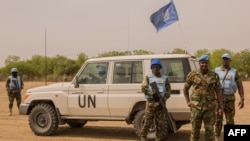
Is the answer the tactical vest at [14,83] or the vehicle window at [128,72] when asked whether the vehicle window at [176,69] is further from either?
the tactical vest at [14,83]

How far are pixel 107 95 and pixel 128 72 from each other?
70cm

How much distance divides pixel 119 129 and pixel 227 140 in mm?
6850

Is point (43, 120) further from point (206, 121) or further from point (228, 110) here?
point (206, 121)

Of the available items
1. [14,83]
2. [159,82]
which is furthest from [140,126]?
[14,83]

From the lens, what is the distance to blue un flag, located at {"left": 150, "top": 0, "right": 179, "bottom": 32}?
10.9 metres

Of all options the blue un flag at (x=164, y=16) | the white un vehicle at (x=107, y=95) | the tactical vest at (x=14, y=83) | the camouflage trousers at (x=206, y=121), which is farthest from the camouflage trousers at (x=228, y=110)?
the tactical vest at (x=14, y=83)

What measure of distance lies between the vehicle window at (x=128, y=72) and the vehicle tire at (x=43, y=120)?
1816 mm

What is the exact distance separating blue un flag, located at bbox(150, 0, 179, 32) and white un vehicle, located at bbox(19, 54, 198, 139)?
2.01 m

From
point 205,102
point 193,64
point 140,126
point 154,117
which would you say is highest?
point 193,64

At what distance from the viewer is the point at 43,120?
10188 millimetres

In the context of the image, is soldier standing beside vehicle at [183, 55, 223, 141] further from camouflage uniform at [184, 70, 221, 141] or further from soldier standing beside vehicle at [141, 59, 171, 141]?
soldier standing beside vehicle at [141, 59, 171, 141]

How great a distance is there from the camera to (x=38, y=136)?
10070mm

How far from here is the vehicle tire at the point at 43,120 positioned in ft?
32.8

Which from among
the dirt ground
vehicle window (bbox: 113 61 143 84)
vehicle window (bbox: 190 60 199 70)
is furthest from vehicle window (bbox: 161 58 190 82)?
the dirt ground
